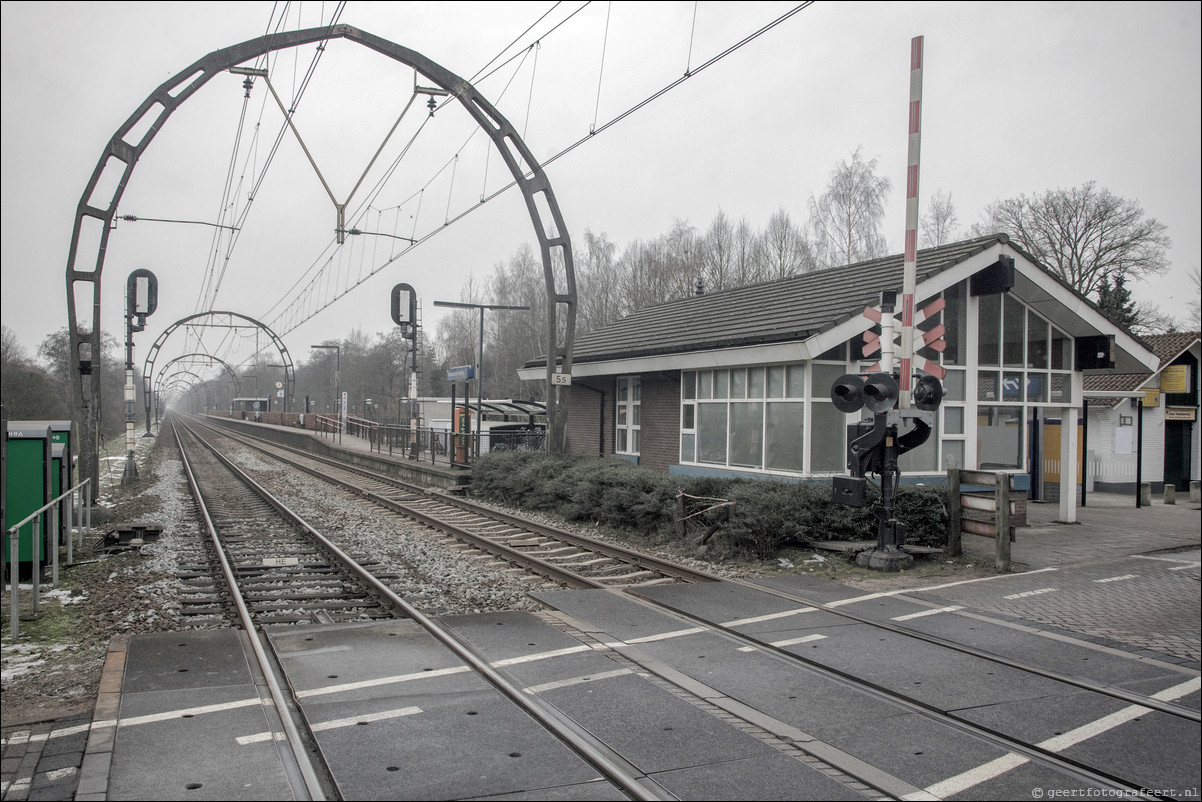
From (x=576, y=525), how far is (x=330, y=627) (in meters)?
7.84

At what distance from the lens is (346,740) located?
4785 mm

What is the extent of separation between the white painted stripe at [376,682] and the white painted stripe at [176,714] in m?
0.34

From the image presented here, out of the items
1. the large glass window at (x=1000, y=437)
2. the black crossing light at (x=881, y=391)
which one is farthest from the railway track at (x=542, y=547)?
the large glass window at (x=1000, y=437)

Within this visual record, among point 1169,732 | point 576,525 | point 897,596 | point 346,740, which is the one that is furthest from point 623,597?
point 576,525

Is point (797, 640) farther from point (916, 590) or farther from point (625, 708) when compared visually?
point (916, 590)

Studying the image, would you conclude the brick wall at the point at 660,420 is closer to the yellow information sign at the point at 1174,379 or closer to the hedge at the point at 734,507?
the hedge at the point at 734,507

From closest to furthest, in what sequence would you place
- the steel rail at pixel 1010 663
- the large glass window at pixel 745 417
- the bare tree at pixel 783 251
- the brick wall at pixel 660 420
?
the steel rail at pixel 1010 663 → the large glass window at pixel 745 417 → the brick wall at pixel 660 420 → the bare tree at pixel 783 251

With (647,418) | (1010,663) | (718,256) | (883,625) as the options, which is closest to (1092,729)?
(1010,663)

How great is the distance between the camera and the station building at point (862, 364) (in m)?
14.1

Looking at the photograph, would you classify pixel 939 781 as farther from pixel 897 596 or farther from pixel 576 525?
pixel 576 525

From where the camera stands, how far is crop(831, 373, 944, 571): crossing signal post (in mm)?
10078

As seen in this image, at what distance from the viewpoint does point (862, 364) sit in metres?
14.4

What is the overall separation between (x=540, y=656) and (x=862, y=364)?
9.61 metres

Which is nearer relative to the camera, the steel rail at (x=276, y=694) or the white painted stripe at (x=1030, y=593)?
the steel rail at (x=276, y=694)
